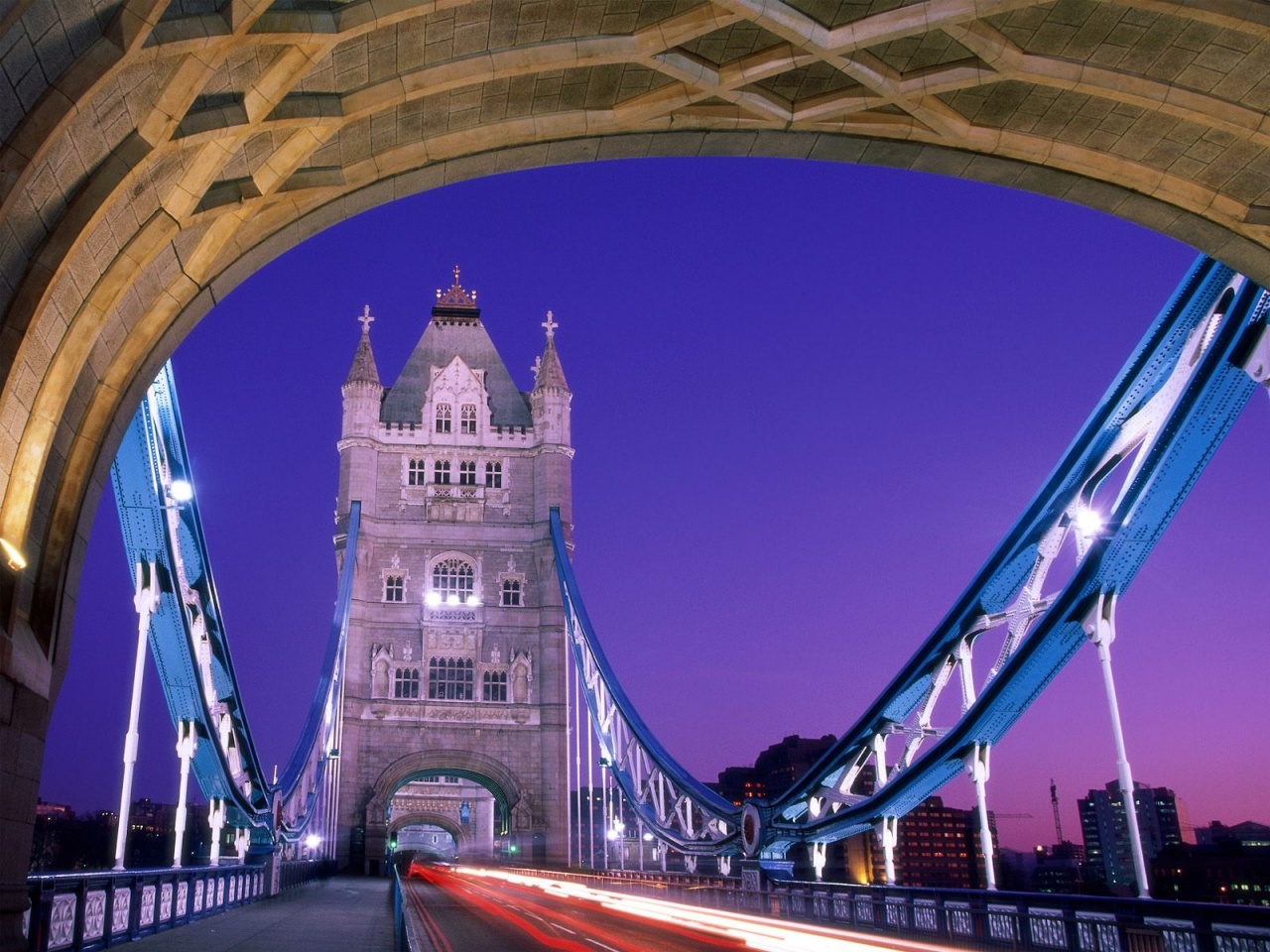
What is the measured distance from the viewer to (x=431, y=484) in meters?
52.6

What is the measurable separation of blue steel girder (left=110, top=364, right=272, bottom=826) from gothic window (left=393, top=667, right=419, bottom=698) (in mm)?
23299

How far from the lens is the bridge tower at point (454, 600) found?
4812 cm

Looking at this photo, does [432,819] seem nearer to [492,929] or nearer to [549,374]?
[549,374]

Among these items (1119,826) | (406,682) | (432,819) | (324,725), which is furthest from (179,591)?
(1119,826)

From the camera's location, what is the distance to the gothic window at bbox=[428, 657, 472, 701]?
49.7m

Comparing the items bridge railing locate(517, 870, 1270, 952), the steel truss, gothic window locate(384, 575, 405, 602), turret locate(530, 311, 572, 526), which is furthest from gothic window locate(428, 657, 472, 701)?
bridge railing locate(517, 870, 1270, 952)

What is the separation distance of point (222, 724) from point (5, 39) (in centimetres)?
1937

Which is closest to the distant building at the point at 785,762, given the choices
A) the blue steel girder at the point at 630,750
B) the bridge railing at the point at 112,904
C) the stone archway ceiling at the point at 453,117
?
the blue steel girder at the point at 630,750

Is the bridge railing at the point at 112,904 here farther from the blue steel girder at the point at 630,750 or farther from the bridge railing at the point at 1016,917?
the blue steel girder at the point at 630,750

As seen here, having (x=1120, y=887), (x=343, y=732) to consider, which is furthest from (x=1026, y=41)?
(x=1120, y=887)

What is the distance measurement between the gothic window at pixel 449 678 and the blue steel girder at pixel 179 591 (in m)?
23.4

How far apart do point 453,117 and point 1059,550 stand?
10.9m

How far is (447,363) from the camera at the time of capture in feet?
186

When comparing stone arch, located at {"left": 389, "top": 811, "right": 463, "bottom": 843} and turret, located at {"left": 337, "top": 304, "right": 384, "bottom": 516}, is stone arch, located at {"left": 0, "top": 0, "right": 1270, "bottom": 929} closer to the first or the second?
turret, located at {"left": 337, "top": 304, "right": 384, "bottom": 516}
